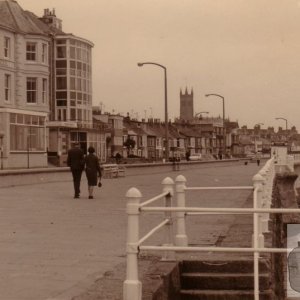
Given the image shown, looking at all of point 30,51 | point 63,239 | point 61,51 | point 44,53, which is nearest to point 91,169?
point 63,239

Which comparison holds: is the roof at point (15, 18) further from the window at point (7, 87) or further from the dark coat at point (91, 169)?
the dark coat at point (91, 169)

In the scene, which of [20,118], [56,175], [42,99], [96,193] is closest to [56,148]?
[42,99]

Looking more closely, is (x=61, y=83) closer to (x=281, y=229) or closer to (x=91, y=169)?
(x=91, y=169)

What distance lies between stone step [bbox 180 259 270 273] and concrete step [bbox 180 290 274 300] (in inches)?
10.9

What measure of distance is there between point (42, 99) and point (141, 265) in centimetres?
5163

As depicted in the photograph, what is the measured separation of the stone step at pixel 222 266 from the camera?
29.6 ft

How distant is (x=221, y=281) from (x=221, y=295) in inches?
7.8

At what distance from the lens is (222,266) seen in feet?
30.1

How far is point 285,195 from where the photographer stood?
35.6 m

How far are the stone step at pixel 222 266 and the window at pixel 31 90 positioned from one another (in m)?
50.4

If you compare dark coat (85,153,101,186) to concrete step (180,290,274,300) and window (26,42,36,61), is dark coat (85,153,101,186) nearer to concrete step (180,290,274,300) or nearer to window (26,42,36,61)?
concrete step (180,290,274,300)

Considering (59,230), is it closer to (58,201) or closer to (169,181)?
(169,181)

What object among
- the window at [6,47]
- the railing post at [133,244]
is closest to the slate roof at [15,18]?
the window at [6,47]

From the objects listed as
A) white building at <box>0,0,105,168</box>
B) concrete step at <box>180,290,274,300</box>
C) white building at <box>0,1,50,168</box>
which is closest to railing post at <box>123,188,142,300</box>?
concrete step at <box>180,290,274,300</box>
